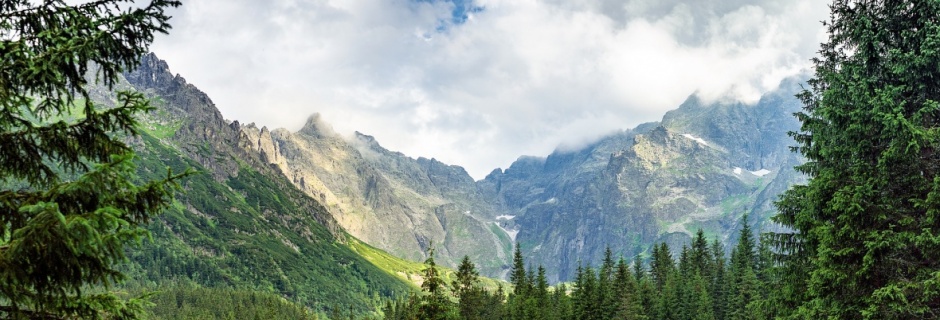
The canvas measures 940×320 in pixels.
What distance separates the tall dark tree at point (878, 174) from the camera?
1446 centimetres

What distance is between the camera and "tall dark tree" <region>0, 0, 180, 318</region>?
6883 millimetres

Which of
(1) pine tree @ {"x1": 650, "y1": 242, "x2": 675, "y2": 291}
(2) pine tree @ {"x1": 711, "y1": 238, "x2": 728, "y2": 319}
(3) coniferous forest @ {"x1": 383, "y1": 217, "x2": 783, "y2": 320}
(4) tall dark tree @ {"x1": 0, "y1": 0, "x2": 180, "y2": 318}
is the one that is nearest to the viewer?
(4) tall dark tree @ {"x1": 0, "y1": 0, "x2": 180, "y2": 318}

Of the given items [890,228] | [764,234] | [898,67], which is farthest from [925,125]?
[764,234]

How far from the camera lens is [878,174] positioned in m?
15.7

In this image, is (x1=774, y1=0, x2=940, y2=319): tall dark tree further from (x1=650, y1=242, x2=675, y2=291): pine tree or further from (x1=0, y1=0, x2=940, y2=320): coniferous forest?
(x1=650, y1=242, x2=675, y2=291): pine tree

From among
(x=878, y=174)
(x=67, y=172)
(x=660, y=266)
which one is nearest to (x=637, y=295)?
(x=660, y=266)

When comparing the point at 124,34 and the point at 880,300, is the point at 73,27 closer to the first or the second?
the point at 124,34

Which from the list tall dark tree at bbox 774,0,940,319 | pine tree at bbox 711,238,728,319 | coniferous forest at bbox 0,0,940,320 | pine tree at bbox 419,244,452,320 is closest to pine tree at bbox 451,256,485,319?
pine tree at bbox 419,244,452,320

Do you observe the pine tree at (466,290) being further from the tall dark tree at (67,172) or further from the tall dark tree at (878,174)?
the tall dark tree at (67,172)

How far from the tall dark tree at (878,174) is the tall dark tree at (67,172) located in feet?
57.3

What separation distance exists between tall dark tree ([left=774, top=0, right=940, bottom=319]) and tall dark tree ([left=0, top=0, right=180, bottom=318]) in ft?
57.3

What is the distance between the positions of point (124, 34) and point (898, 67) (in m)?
19.2

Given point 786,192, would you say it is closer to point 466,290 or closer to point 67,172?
point 67,172

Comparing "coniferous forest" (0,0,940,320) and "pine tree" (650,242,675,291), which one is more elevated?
"pine tree" (650,242,675,291)
